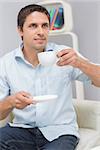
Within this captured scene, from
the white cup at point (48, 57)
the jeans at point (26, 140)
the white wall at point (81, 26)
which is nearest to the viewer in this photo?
the white cup at point (48, 57)

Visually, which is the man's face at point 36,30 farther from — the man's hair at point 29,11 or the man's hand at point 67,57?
the man's hand at point 67,57

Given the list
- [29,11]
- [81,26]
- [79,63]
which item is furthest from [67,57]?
[81,26]

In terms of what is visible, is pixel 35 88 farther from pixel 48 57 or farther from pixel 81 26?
pixel 81 26

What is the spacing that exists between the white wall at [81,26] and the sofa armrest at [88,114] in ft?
2.36

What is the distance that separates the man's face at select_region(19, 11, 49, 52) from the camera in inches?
56.4

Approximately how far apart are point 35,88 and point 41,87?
0.03m

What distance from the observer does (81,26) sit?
Answer: 2.28 metres

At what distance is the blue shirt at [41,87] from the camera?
4.73 ft

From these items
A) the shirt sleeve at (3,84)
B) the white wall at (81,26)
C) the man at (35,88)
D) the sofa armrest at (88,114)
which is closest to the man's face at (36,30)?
the man at (35,88)

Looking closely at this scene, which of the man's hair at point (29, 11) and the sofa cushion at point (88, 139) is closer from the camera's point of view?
the sofa cushion at point (88, 139)

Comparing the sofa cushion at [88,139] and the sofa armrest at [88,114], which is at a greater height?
the sofa armrest at [88,114]

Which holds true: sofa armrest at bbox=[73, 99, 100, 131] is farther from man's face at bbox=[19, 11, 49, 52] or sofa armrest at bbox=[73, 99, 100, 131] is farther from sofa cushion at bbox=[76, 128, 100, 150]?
man's face at bbox=[19, 11, 49, 52]

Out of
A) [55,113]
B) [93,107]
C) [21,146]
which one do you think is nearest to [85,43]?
[93,107]

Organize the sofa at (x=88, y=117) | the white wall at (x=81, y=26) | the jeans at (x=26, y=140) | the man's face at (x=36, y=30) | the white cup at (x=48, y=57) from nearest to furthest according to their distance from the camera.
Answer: the white cup at (x=48, y=57), the jeans at (x=26, y=140), the man's face at (x=36, y=30), the sofa at (x=88, y=117), the white wall at (x=81, y=26)
